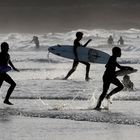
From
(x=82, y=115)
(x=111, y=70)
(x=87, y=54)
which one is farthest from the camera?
(x=87, y=54)

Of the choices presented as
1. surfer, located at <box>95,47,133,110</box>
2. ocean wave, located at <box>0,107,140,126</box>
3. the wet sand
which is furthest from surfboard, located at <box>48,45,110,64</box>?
the wet sand

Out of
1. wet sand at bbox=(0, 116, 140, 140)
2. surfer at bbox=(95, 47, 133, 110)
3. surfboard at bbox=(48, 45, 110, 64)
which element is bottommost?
surfboard at bbox=(48, 45, 110, 64)

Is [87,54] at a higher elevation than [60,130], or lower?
lower

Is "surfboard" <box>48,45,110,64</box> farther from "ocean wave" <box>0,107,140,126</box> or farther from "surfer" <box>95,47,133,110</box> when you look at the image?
"ocean wave" <box>0,107,140,126</box>

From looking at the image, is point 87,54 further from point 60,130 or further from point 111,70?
point 60,130

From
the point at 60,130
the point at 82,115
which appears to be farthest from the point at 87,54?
the point at 60,130

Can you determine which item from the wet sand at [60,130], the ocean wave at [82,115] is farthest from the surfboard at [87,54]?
the wet sand at [60,130]

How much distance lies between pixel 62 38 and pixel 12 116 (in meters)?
86.1


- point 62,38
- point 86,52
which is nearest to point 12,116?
point 86,52

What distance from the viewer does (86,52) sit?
79.9 ft

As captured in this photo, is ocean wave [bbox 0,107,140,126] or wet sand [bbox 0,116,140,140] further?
ocean wave [bbox 0,107,140,126]

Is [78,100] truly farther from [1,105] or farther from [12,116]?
[12,116]

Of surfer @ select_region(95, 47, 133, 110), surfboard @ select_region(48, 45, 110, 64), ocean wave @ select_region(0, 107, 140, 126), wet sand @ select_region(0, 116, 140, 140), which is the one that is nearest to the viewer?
wet sand @ select_region(0, 116, 140, 140)

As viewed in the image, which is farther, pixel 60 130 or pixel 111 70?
pixel 111 70
